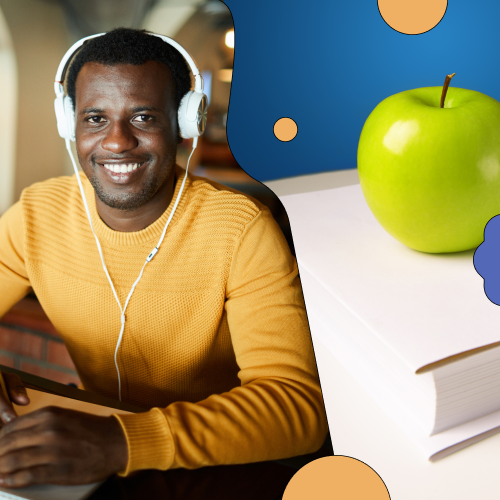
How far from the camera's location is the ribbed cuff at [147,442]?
42cm

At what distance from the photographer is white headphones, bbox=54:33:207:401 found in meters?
0.47

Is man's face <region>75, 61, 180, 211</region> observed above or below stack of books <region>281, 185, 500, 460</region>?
above

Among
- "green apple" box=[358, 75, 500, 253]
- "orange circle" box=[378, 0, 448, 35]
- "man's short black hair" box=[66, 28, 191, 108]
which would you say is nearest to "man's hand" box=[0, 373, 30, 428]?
"man's short black hair" box=[66, 28, 191, 108]

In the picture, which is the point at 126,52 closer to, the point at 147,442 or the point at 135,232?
the point at 135,232

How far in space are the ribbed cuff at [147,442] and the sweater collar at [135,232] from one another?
16 centimetres

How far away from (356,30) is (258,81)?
0.18 meters

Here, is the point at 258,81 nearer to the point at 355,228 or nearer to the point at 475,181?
the point at 355,228

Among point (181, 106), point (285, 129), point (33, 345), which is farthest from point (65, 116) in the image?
point (285, 129)

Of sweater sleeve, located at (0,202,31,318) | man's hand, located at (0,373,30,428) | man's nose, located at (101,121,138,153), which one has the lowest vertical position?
man's hand, located at (0,373,30,428)

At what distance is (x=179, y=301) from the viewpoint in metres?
0.50

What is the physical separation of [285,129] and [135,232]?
0.45 meters

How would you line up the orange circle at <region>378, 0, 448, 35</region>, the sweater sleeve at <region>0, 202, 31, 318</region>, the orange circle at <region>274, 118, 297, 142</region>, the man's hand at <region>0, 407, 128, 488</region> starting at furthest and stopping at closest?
1. the orange circle at <region>274, 118, 297, 142</region>
2. the orange circle at <region>378, 0, 448, 35</region>
3. the sweater sleeve at <region>0, 202, 31, 318</region>
4. the man's hand at <region>0, 407, 128, 488</region>

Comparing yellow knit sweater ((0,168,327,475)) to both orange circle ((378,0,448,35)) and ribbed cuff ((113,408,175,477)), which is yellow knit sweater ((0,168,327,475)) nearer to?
ribbed cuff ((113,408,175,477))

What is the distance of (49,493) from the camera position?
0.40 meters
